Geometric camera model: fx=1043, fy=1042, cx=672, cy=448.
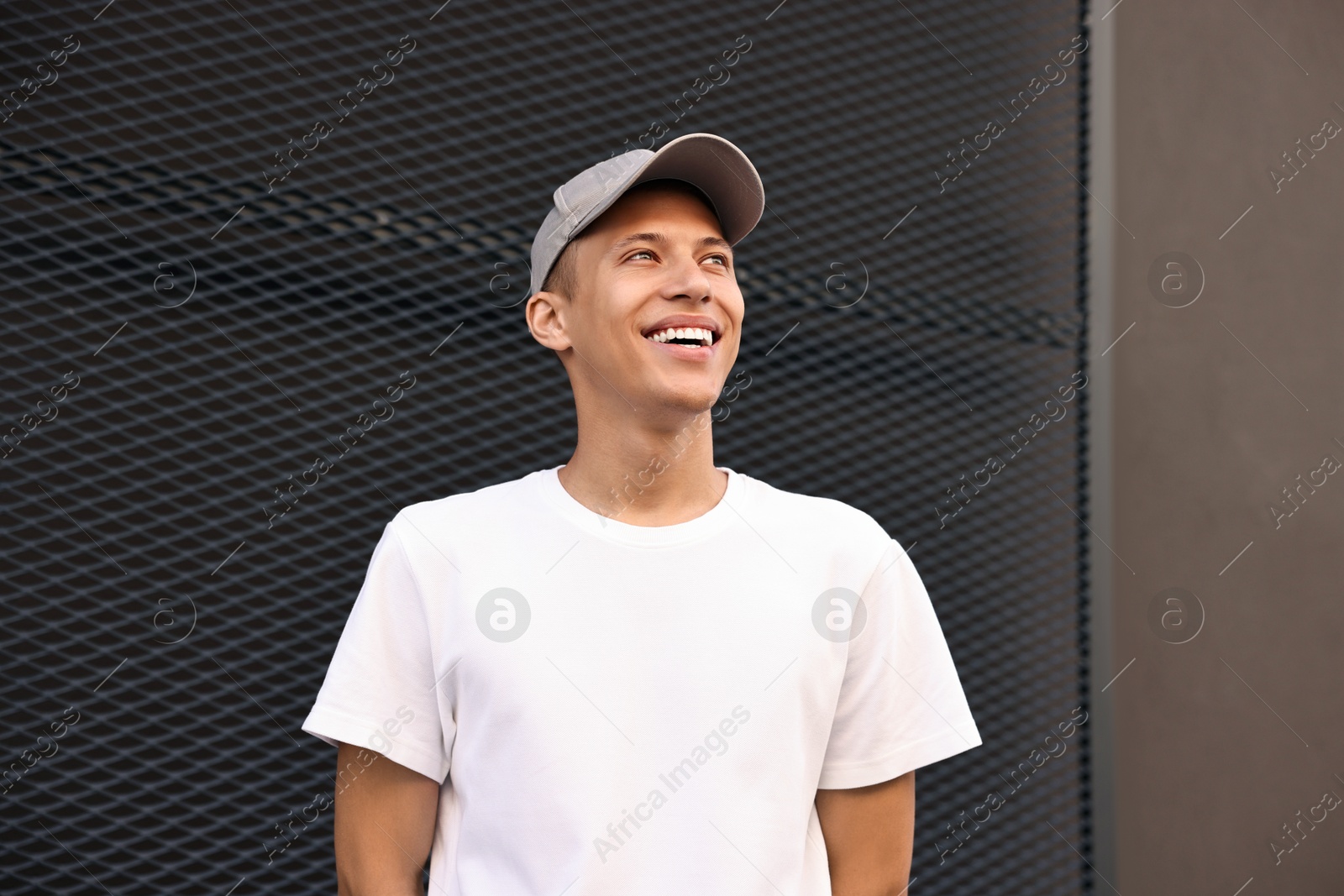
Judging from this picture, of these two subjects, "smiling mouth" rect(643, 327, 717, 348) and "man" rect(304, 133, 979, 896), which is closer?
"man" rect(304, 133, 979, 896)

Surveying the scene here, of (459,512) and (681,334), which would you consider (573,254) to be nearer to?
(681,334)

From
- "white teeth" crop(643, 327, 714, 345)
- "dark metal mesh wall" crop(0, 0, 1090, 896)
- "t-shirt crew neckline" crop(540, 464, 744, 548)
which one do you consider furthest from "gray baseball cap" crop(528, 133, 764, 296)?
"dark metal mesh wall" crop(0, 0, 1090, 896)

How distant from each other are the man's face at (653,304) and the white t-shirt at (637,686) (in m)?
0.12

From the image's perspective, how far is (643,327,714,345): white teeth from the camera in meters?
0.98

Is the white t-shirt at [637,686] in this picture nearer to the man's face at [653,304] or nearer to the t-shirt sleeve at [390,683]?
the t-shirt sleeve at [390,683]

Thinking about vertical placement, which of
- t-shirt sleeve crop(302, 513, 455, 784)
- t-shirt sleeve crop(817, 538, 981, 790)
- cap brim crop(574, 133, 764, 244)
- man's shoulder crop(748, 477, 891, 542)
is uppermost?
cap brim crop(574, 133, 764, 244)

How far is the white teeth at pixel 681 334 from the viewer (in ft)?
3.20

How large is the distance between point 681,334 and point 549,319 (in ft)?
0.56

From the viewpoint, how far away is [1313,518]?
8.59ft

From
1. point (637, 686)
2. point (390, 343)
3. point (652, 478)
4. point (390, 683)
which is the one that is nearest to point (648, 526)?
point (652, 478)

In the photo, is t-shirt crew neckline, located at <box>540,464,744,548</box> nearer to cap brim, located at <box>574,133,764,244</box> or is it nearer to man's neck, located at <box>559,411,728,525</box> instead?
man's neck, located at <box>559,411,728,525</box>

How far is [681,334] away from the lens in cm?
98

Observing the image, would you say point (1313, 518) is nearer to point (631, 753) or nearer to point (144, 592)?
point (631, 753)

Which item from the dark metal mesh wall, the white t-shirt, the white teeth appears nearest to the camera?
the white t-shirt
